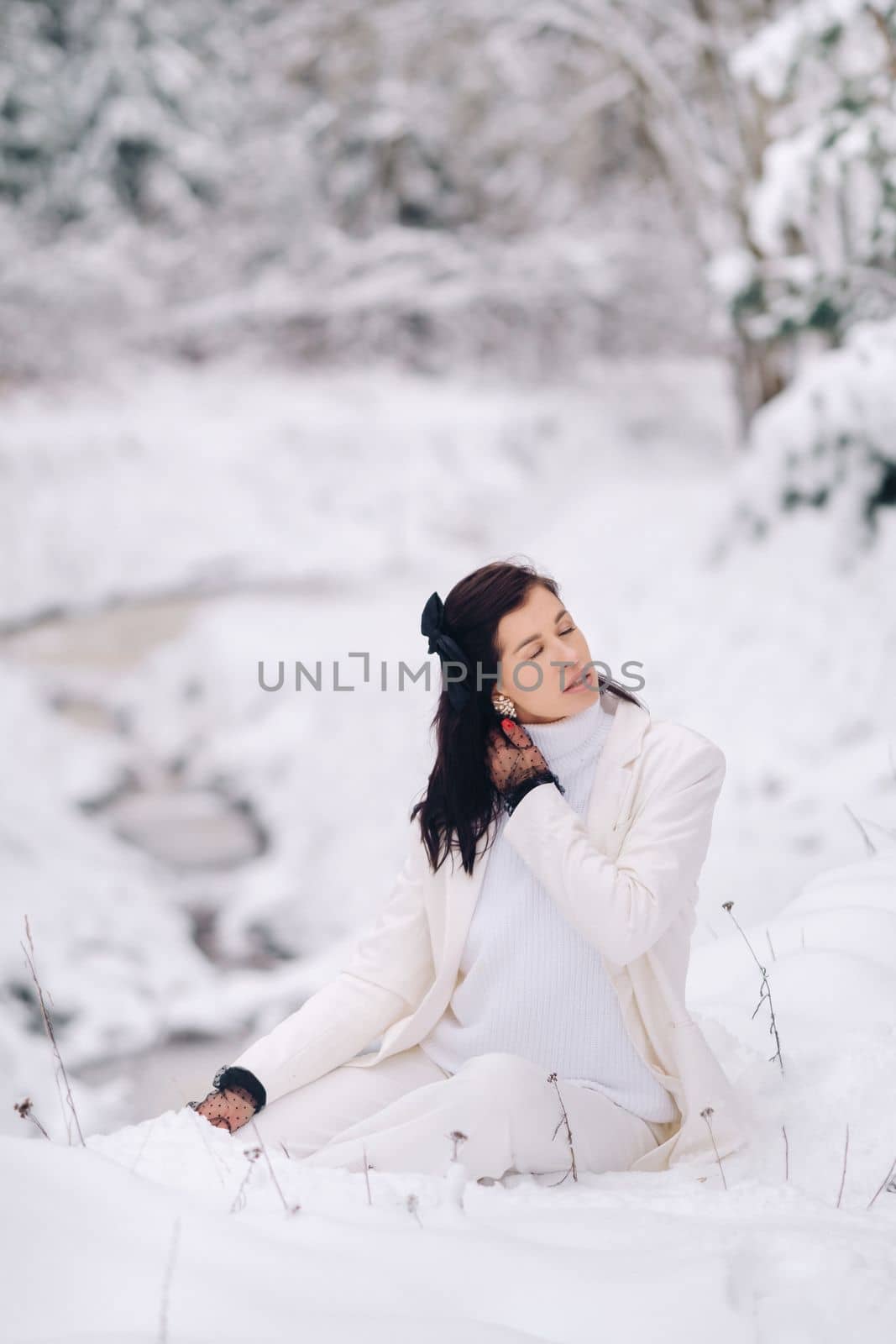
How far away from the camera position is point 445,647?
154cm

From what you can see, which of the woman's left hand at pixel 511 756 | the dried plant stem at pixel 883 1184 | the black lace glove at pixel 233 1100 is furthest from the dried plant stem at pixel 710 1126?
the black lace glove at pixel 233 1100

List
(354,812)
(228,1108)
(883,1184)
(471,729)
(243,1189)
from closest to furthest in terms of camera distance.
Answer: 1. (243,1189)
2. (883,1184)
3. (228,1108)
4. (471,729)
5. (354,812)

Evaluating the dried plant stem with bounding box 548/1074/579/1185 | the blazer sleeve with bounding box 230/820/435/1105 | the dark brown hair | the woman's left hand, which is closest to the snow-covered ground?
the dried plant stem with bounding box 548/1074/579/1185

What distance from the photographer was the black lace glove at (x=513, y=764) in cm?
146

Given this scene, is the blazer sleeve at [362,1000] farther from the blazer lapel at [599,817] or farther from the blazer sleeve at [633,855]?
the blazer sleeve at [633,855]

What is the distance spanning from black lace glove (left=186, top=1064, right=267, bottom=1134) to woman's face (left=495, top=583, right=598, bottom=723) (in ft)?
2.04

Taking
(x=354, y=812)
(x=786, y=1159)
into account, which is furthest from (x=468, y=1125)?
(x=354, y=812)

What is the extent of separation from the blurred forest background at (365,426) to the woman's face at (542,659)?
2.08 meters

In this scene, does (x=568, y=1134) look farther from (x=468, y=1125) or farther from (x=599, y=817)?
(x=599, y=817)

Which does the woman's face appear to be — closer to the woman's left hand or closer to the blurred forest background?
the woman's left hand

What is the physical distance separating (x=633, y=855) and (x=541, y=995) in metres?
0.23

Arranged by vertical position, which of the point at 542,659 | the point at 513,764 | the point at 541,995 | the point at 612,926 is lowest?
the point at 541,995

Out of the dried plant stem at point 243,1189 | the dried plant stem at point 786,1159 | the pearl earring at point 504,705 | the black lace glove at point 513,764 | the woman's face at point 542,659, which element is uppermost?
the woman's face at point 542,659

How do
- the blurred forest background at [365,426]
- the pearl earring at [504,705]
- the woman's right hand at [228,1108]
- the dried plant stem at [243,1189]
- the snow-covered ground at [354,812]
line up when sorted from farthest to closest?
the blurred forest background at [365,426]
the pearl earring at [504,705]
the woman's right hand at [228,1108]
the dried plant stem at [243,1189]
the snow-covered ground at [354,812]
